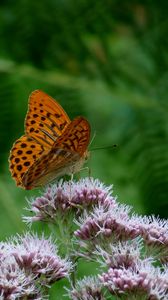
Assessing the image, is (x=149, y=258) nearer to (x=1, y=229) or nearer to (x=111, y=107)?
(x=1, y=229)

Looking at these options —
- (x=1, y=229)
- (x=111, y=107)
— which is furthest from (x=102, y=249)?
(x=111, y=107)

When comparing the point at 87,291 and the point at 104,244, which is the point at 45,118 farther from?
the point at 87,291

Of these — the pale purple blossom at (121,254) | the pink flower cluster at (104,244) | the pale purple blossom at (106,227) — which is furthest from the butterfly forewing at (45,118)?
the pale purple blossom at (121,254)

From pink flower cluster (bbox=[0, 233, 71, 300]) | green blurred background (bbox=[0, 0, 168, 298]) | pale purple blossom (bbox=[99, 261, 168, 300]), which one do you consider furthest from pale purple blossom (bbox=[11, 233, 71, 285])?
green blurred background (bbox=[0, 0, 168, 298])

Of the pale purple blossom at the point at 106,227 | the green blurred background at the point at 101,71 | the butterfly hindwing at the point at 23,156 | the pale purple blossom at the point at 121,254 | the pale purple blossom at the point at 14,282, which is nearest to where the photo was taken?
the pale purple blossom at the point at 14,282

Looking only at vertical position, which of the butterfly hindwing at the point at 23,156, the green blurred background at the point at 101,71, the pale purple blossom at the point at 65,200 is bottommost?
the pale purple blossom at the point at 65,200

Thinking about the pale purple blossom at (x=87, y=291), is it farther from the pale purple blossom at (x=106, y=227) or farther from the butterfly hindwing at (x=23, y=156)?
the butterfly hindwing at (x=23, y=156)
